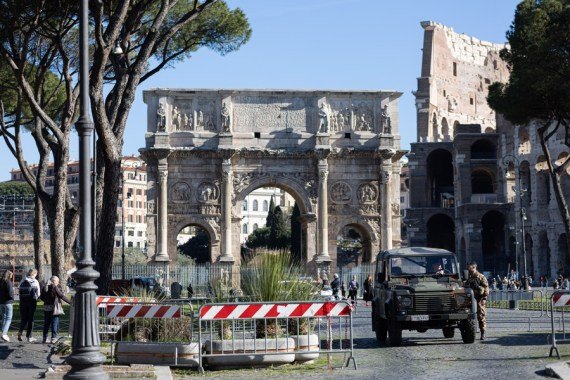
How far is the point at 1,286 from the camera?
17.5m

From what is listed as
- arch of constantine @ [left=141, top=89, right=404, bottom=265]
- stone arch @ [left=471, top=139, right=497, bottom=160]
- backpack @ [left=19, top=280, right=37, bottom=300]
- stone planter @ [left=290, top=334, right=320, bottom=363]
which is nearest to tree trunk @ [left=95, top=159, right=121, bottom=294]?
backpack @ [left=19, top=280, right=37, bottom=300]

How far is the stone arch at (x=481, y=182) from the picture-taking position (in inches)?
2601

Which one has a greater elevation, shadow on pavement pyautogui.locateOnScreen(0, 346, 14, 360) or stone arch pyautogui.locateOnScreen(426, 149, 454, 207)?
stone arch pyautogui.locateOnScreen(426, 149, 454, 207)

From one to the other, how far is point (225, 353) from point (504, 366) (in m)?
3.51

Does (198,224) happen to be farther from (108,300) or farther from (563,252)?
(108,300)

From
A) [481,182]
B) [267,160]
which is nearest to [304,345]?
[267,160]

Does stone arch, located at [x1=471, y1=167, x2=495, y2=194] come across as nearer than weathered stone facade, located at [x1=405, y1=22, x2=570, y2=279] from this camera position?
No

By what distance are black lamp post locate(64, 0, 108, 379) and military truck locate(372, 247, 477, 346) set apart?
262 inches

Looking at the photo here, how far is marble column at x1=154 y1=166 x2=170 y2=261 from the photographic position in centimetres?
4066

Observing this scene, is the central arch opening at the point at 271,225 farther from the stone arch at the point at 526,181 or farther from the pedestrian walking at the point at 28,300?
the stone arch at the point at 526,181

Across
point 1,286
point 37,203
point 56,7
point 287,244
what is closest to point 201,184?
point 37,203

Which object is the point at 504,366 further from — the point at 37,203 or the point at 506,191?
the point at 506,191

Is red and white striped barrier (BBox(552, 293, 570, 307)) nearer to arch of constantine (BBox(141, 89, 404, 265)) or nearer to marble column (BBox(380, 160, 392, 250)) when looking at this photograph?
arch of constantine (BBox(141, 89, 404, 265))

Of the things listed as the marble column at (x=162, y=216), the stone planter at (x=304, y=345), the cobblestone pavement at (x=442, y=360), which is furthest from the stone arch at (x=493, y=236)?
the stone planter at (x=304, y=345)
